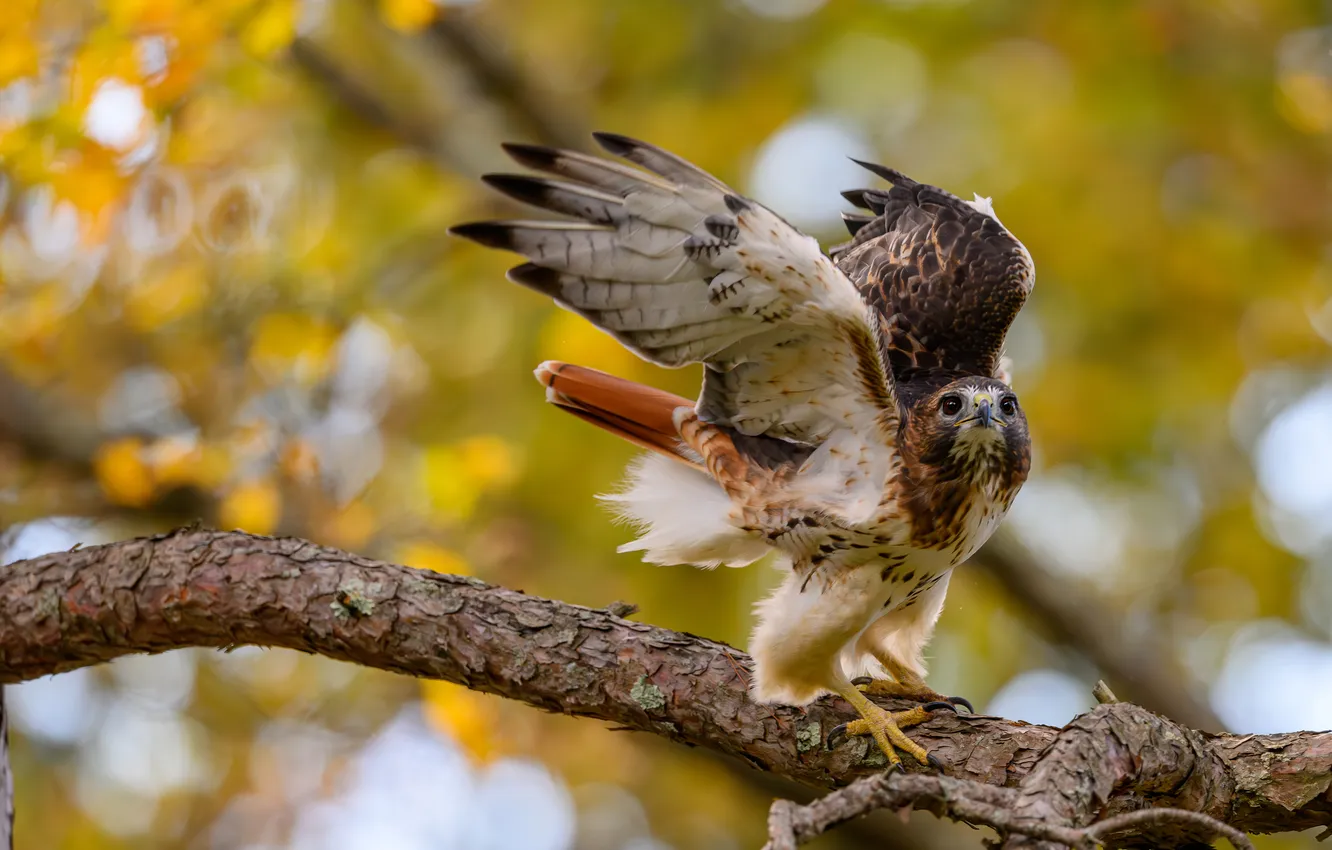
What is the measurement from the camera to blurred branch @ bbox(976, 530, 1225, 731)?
18.7ft

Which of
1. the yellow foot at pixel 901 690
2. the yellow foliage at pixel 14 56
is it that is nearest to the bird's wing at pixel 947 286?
the yellow foot at pixel 901 690

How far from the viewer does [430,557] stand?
4.77 m

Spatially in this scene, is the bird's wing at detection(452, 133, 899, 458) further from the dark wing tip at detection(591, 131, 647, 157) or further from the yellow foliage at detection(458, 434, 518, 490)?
the yellow foliage at detection(458, 434, 518, 490)

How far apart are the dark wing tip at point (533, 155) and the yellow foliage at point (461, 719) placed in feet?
7.90

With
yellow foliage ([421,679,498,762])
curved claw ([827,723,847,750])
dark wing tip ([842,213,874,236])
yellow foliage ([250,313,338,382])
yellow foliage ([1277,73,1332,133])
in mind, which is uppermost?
yellow foliage ([1277,73,1332,133])

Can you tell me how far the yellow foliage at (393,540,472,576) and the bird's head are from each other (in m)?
1.83

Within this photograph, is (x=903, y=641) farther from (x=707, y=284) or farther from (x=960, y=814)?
(x=960, y=814)

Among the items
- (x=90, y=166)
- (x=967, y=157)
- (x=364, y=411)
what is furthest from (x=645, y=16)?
(x=90, y=166)

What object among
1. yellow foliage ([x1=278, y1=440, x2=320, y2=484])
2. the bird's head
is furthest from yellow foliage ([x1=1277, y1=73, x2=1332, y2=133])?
yellow foliage ([x1=278, y1=440, x2=320, y2=484])

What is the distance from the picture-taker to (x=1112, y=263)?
7.75 meters

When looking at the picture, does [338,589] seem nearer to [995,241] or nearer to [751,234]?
[751,234]

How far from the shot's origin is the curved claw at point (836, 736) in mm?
3328

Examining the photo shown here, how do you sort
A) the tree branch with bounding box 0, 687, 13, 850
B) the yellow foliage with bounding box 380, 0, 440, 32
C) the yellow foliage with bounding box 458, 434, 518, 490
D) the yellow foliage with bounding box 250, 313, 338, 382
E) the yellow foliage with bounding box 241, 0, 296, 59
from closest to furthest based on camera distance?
the tree branch with bounding box 0, 687, 13, 850 < the yellow foliage with bounding box 241, 0, 296, 59 < the yellow foliage with bounding box 380, 0, 440, 32 < the yellow foliage with bounding box 458, 434, 518, 490 < the yellow foliage with bounding box 250, 313, 338, 382

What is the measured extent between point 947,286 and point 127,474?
10.6 feet
